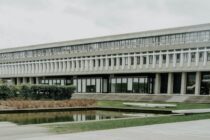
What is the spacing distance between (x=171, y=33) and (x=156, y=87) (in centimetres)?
842

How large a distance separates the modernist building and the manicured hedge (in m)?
20.3

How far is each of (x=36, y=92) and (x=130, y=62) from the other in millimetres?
Answer: 26040

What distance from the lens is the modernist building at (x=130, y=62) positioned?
50.1 m

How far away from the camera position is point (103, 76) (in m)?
62.8

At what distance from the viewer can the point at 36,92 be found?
33.5m

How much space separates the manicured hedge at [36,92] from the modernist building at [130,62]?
20.3m

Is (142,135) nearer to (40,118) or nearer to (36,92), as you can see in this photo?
(40,118)

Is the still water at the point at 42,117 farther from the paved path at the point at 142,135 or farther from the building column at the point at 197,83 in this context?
the building column at the point at 197,83

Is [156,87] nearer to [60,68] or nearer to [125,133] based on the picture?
[60,68]

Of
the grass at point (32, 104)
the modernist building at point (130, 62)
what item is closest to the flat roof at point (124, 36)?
the modernist building at point (130, 62)

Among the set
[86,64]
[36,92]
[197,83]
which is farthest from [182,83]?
[36,92]

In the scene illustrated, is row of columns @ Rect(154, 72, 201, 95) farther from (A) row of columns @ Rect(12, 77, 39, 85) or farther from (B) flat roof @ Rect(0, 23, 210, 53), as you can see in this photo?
(A) row of columns @ Rect(12, 77, 39, 85)

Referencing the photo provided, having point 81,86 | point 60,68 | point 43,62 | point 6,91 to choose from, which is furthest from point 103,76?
point 6,91

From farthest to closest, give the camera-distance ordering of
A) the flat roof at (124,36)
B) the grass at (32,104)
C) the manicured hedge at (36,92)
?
the flat roof at (124,36) < the manicured hedge at (36,92) < the grass at (32,104)
